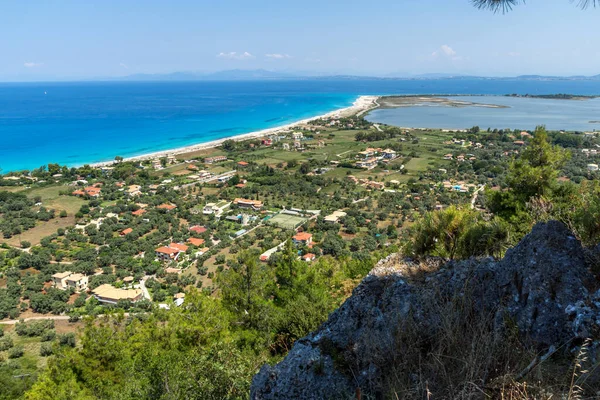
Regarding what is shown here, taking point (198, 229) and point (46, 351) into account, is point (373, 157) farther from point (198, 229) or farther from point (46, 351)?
point (46, 351)

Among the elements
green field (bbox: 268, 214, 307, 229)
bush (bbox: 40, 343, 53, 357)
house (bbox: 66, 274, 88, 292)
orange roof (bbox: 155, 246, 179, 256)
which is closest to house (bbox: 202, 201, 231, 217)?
green field (bbox: 268, 214, 307, 229)

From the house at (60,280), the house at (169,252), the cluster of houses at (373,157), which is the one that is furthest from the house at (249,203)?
the cluster of houses at (373,157)

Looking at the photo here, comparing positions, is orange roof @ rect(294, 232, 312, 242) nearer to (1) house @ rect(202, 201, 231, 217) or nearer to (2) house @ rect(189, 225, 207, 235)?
(2) house @ rect(189, 225, 207, 235)

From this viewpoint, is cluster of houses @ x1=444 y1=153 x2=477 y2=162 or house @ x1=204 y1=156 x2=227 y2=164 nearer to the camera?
cluster of houses @ x1=444 y1=153 x2=477 y2=162

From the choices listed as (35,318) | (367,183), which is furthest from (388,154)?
(35,318)

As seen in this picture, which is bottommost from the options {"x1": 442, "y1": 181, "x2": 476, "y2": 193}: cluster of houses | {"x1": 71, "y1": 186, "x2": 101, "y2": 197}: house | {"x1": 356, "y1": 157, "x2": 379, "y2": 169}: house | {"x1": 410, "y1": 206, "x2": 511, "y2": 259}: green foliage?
{"x1": 71, "y1": 186, "x2": 101, "y2": 197}: house

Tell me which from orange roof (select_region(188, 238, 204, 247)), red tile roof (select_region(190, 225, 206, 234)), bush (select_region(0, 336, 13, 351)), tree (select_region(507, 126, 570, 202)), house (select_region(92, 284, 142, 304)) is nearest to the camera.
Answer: tree (select_region(507, 126, 570, 202))

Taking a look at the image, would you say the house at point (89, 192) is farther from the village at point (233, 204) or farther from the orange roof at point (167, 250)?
the orange roof at point (167, 250)
